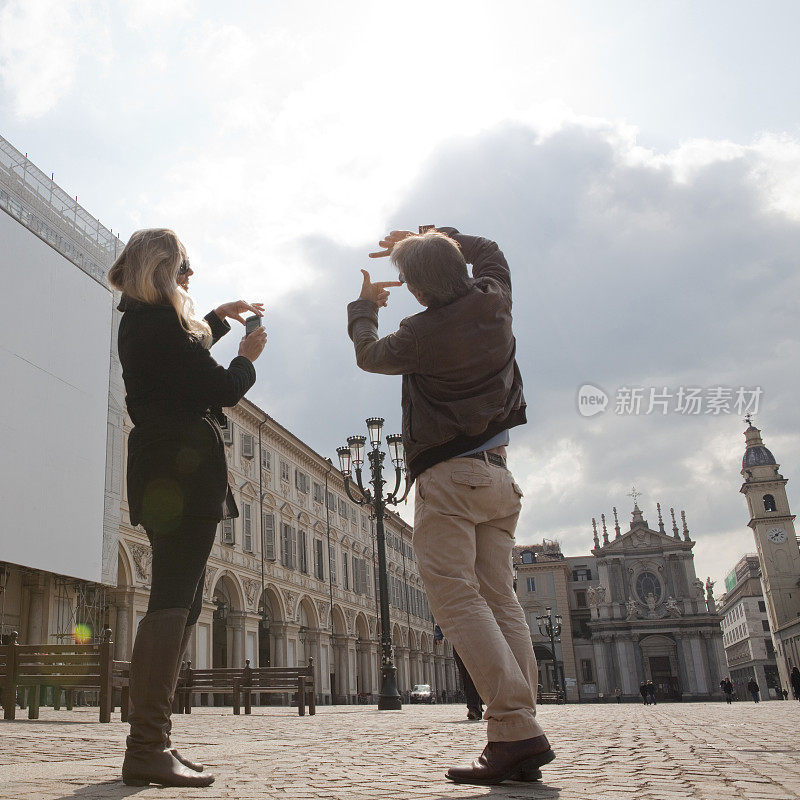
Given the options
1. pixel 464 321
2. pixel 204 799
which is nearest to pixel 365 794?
pixel 204 799

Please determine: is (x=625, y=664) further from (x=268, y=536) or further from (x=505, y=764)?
(x=505, y=764)

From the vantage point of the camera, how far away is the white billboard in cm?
1989

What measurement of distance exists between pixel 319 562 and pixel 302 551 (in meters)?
2.38

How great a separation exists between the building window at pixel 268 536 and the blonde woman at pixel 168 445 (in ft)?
98.1

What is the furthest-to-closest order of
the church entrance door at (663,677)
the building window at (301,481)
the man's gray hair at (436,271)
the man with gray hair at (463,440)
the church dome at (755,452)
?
the church dome at (755,452)
the church entrance door at (663,677)
the building window at (301,481)
the man's gray hair at (436,271)
the man with gray hair at (463,440)

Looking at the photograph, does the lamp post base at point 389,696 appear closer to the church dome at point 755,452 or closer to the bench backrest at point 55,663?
the bench backrest at point 55,663

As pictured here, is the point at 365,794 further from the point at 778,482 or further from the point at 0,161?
the point at 778,482

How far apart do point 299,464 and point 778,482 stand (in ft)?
204

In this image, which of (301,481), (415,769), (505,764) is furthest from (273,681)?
(301,481)

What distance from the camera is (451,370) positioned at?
343 cm

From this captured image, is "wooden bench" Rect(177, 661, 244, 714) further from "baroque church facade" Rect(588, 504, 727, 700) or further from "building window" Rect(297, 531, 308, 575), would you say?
"baroque church facade" Rect(588, 504, 727, 700)

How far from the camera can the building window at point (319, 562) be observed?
38.3m

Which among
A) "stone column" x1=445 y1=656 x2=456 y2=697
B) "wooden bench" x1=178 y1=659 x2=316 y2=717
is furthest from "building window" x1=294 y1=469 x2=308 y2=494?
"stone column" x1=445 y1=656 x2=456 y2=697

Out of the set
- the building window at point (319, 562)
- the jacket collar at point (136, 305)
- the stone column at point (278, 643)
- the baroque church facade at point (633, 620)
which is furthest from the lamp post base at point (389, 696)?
the baroque church facade at point (633, 620)
